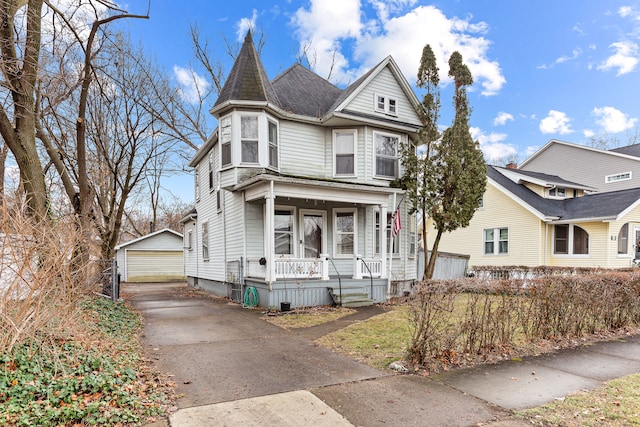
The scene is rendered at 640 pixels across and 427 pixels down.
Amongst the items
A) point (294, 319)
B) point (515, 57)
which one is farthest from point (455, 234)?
point (294, 319)

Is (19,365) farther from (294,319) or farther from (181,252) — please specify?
(181,252)

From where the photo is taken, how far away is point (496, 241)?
20312mm

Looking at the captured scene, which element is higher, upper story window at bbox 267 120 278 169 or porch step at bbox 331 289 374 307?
upper story window at bbox 267 120 278 169

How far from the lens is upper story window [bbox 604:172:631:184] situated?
2306 cm

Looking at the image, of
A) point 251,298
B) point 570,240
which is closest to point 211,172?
point 251,298

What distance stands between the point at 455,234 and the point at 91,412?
21845 millimetres

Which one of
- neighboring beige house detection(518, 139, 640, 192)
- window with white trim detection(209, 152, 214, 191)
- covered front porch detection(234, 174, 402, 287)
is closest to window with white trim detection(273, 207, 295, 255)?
covered front porch detection(234, 174, 402, 287)

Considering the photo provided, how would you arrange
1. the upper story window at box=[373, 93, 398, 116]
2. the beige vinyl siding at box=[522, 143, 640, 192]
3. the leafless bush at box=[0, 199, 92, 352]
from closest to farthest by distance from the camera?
the leafless bush at box=[0, 199, 92, 352]
the upper story window at box=[373, 93, 398, 116]
the beige vinyl siding at box=[522, 143, 640, 192]

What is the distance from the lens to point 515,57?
19.5m

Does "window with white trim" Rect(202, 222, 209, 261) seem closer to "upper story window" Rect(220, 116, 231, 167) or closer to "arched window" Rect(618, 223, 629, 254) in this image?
"upper story window" Rect(220, 116, 231, 167)

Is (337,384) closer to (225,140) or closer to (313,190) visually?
(313,190)

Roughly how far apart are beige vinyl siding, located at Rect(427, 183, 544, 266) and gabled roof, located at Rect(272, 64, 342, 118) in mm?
11360

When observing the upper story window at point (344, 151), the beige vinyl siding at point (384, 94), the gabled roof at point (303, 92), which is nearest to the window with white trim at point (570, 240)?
the beige vinyl siding at point (384, 94)

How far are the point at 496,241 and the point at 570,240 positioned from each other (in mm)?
3439
